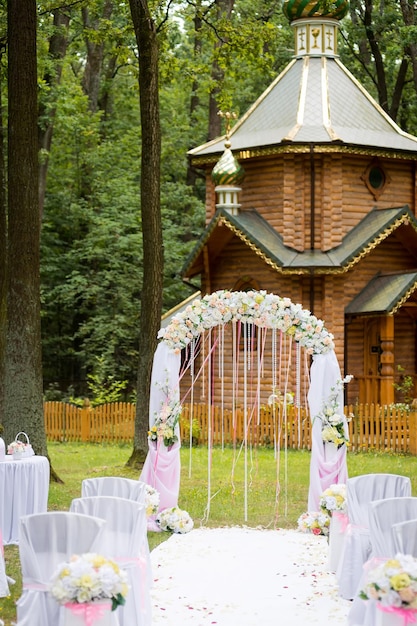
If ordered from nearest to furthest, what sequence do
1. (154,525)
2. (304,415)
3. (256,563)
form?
(256,563) → (154,525) → (304,415)

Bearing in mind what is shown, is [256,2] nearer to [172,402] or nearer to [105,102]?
[105,102]

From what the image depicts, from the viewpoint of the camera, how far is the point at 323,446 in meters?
14.6

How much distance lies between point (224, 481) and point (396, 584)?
452 inches

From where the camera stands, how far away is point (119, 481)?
10773 millimetres

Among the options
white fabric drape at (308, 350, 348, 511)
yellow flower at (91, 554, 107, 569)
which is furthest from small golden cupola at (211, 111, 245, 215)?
yellow flower at (91, 554, 107, 569)

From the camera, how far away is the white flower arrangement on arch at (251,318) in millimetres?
14594

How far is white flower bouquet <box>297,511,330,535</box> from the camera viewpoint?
14.0 metres

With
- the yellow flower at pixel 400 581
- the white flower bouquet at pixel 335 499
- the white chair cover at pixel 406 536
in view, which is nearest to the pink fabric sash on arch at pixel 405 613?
the yellow flower at pixel 400 581

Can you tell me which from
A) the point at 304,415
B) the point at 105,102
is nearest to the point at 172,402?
the point at 304,415

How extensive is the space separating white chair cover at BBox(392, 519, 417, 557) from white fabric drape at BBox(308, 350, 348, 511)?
6.11 m

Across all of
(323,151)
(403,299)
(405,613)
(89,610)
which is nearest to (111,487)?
(89,610)

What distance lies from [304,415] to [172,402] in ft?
30.2

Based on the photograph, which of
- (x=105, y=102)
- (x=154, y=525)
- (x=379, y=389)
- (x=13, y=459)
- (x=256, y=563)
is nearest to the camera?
(x=256, y=563)

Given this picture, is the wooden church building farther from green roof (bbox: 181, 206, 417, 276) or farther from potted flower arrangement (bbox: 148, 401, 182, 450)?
potted flower arrangement (bbox: 148, 401, 182, 450)
